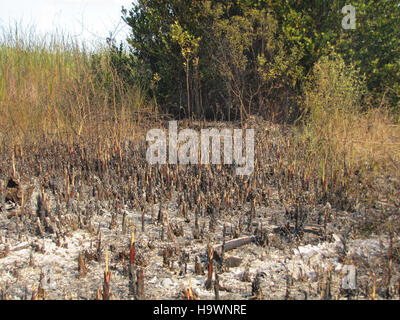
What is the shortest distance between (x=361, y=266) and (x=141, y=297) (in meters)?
1.50

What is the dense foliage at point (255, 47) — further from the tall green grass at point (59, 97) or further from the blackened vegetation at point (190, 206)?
the blackened vegetation at point (190, 206)

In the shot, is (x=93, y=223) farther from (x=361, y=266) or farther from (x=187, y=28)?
(x=187, y=28)

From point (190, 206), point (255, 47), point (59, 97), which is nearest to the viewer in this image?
point (190, 206)

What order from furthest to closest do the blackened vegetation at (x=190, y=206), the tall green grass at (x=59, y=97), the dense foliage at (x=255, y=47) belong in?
the dense foliage at (x=255, y=47) → the tall green grass at (x=59, y=97) → the blackened vegetation at (x=190, y=206)

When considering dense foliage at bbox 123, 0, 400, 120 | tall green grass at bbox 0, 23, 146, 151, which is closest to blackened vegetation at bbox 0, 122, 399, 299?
tall green grass at bbox 0, 23, 146, 151

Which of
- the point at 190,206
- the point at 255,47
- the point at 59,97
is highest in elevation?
the point at 255,47

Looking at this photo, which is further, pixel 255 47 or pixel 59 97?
pixel 255 47

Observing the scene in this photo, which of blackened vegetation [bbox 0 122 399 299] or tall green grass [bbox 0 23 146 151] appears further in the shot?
tall green grass [bbox 0 23 146 151]

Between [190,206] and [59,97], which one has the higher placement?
[59,97]

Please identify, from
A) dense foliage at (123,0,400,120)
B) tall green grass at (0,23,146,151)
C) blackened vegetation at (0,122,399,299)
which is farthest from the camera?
dense foliage at (123,0,400,120)

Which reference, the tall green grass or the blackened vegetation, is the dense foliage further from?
the blackened vegetation

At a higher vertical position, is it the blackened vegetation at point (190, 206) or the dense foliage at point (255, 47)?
the dense foliage at point (255, 47)

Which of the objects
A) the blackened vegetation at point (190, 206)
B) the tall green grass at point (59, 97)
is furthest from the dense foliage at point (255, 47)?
the blackened vegetation at point (190, 206)

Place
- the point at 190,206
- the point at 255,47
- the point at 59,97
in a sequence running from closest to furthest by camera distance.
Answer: the point at 190,206 < the point at 59,97 < the point at 255,47
